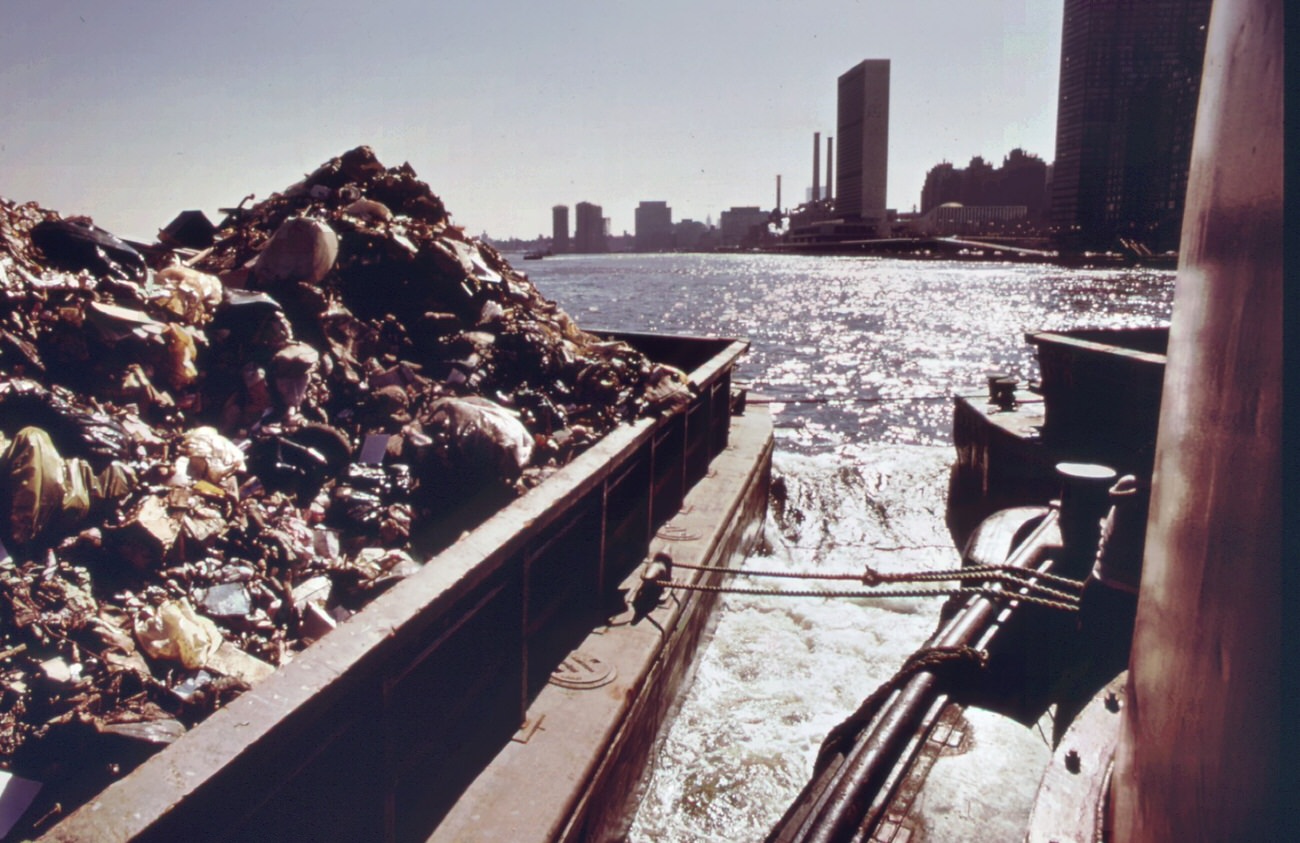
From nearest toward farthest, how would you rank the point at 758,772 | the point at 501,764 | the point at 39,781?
the point at 39,781 < the point at 501,764 < the point at 758,772

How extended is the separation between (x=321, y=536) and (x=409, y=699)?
168 cm

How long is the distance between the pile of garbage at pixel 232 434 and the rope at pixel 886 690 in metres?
2.05

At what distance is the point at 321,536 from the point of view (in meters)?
3.69

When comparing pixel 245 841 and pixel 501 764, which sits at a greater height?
pixel 245 841

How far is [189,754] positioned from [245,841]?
0.28 metres

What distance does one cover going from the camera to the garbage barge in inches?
78.8

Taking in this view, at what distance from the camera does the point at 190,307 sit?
178 inches

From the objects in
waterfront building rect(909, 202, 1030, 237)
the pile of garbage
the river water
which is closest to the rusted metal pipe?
the river water

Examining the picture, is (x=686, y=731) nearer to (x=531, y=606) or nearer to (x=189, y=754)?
(x=531, y=606)

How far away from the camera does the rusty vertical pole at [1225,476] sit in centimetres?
82

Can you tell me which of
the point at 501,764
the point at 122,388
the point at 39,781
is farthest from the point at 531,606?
the point at 122,388

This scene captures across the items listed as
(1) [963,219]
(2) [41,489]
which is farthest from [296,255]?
(1) [963,219]

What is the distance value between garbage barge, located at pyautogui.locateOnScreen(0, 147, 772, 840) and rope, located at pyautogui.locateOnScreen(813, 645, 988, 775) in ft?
2.95

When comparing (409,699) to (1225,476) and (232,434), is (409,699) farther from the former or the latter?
(232,434)
